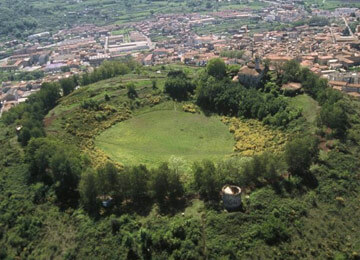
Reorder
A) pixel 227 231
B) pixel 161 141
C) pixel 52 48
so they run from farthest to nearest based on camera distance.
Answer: pixel 52 48, pixel 161 141, pixel 227 231

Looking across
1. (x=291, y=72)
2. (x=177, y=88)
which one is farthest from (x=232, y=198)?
(x=291, y=72)

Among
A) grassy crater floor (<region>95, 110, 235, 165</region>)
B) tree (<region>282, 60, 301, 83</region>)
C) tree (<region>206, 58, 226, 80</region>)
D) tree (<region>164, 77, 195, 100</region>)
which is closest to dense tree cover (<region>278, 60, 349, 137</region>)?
tree (<region>282, 60, 301, 83</region>)

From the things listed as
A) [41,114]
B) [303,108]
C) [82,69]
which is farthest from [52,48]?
[303,108]

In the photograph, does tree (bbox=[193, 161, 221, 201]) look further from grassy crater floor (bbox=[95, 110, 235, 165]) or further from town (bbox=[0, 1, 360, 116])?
town (bbox=[0, 1, 360, 116])

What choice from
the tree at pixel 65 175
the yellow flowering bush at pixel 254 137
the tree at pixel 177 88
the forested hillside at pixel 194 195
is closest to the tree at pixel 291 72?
the forested hillside at pixel 194 195

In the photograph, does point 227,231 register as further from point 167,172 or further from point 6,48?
point 6,48
